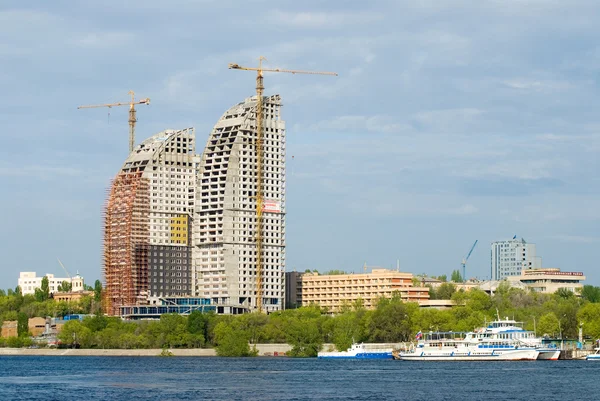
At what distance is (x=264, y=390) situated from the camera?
13625 cm

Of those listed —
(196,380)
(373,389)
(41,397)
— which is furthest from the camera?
(196,380)

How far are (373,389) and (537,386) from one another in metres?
19.2

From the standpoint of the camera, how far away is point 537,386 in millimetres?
141125

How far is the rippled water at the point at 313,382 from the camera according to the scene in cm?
12950

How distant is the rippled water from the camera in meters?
130

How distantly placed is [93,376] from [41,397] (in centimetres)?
4068

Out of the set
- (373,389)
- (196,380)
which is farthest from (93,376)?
(373,389)

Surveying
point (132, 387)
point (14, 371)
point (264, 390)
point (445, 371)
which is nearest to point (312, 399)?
point (264, 390)

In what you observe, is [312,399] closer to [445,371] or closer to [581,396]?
[581,396]

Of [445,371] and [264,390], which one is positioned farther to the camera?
[445,371]

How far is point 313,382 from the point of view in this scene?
492 ft

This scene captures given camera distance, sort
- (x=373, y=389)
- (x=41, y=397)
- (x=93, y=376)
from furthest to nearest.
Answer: (x=93, y=376)
(x=373, y=389)
(x=41, y=397)

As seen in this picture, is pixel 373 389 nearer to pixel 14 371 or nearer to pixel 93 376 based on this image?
pixel 93 376

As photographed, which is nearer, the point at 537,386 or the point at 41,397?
the point at 41,397
